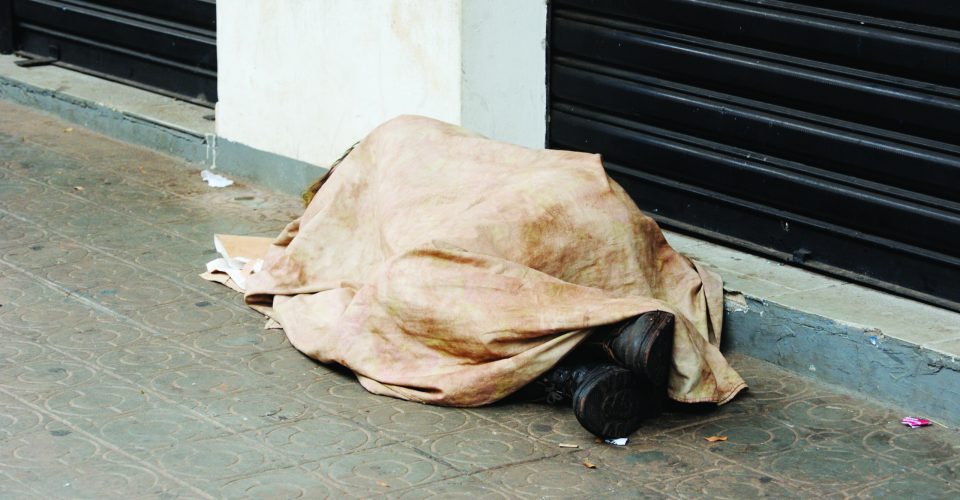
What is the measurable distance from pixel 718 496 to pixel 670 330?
24.7 inches

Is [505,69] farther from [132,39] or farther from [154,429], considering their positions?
[132,39]

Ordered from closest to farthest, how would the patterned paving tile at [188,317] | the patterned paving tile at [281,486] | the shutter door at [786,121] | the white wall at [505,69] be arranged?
the patterned paving tile at [281,486] → the shutter door at [786,121] → the patterned paving tile at [188,317] → the white wall at [505,69]

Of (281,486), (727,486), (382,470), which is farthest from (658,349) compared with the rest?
(281,486)

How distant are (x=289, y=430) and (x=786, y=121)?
2187mm

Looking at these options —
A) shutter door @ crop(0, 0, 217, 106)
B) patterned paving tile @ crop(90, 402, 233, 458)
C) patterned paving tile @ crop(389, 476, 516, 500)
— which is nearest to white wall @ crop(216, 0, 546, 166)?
shutter door @ crop(0, 0, 217, 106)

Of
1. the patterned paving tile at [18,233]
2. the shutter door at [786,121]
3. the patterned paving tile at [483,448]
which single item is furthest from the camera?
the patterned paving tile at [18,233]

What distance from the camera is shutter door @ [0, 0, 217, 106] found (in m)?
7.82

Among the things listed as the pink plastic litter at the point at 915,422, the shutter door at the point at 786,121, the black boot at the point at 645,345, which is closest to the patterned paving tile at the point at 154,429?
the black boot at the point at 645,345

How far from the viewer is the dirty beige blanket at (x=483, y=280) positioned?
A: 4309 millimetres

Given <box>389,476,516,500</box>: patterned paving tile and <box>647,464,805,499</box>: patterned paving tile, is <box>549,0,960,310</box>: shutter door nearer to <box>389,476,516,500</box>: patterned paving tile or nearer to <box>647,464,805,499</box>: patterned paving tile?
<box>647,464,805,499</box>: patterned paving tile

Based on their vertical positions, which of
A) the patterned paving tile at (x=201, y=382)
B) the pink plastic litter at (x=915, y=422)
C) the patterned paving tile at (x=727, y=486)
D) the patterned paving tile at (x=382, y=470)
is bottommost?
the pink plastic litter at (x=915, y=422)

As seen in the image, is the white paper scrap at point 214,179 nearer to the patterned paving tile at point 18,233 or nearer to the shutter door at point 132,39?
the shutter door at point 132,39

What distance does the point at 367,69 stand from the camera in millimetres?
6305

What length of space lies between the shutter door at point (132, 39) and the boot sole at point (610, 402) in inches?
170
